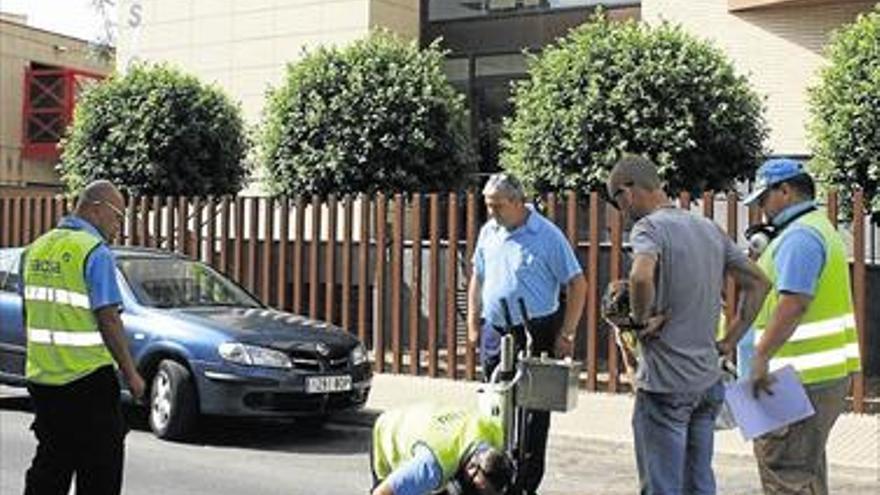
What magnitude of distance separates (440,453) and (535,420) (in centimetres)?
210

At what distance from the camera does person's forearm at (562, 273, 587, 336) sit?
677 cm

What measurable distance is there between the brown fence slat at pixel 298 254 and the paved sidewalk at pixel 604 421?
1954 millimetres

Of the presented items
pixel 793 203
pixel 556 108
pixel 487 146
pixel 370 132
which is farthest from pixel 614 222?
pixel 487 146

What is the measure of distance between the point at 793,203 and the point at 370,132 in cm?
1063

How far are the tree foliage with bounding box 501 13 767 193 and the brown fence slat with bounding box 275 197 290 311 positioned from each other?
303 centimetres

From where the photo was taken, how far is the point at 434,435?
401cm

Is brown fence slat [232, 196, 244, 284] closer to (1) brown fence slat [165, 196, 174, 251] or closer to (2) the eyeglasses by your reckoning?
(1) brown fence slat [165, 196, 174, 251]

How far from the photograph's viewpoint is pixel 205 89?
58.0ft

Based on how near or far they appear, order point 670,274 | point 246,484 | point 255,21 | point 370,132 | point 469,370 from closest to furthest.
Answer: point 670,274, point 246,484, point 469,370, point 370,132, point 255,21

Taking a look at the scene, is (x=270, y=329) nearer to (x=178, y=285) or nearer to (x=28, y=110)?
(x=178, y=285)

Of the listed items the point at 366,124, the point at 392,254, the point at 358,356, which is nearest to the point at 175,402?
the point at 358,356

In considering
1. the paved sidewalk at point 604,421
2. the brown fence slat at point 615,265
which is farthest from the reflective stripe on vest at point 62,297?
the brown fence slat at point 615,265

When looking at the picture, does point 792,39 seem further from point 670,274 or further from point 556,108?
point 670,274

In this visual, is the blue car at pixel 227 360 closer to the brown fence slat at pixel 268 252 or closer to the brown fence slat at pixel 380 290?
the brown fence slat at pixel 380 290
